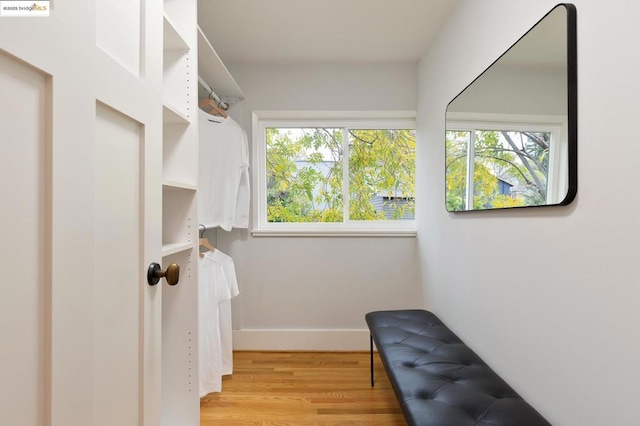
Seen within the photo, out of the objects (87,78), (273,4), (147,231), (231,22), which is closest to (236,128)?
(231,22)

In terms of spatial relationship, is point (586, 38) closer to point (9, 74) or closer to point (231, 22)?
point (9, 74)

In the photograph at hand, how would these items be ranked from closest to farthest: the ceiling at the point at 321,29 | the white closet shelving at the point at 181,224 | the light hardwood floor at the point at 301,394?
the white closet shelving at the point at 181,224, the light hardwood floor at the point at 301,394, the ceiling at the point at 321,29

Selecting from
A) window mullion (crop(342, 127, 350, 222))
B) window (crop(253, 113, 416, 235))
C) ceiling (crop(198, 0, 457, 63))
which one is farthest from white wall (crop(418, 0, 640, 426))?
window mullion (crop(342, 127, 350, 222))

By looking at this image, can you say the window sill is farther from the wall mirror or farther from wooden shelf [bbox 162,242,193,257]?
wooden shelf [bbox 162,242,193,257]

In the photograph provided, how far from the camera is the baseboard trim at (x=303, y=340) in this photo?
2426 mm

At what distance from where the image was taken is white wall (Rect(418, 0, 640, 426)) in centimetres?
77

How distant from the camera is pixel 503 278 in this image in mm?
1275

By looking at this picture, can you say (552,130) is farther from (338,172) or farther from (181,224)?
(338,172)

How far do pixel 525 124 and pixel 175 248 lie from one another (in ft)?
4.62

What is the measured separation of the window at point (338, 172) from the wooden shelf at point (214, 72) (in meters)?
0.37

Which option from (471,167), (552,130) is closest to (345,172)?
(471,167)

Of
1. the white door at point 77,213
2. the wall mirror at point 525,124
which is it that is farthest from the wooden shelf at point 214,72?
the wall mirror at point 525,124

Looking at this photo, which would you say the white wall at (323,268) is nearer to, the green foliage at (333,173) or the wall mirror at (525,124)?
the green foliage at (333,173)

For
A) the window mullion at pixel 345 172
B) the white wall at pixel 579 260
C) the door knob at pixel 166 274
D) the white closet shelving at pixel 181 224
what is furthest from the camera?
the window mullion at pixel 345 172
